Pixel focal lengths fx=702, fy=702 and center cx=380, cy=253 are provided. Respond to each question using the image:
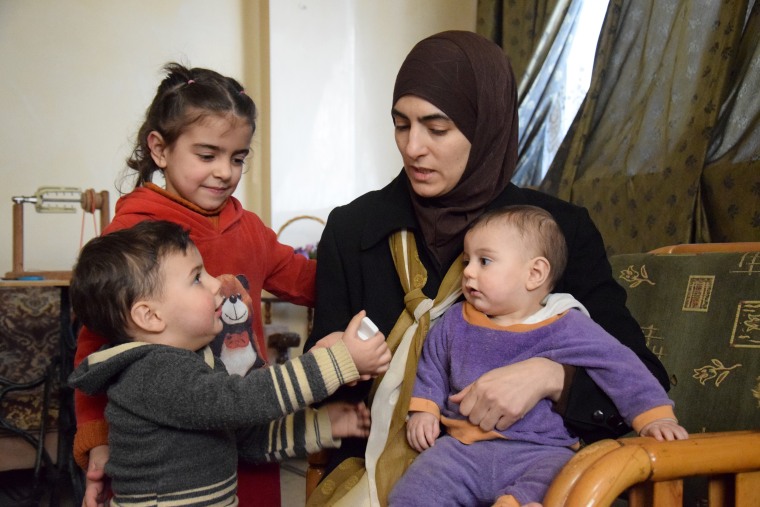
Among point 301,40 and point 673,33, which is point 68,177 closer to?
point 301,40

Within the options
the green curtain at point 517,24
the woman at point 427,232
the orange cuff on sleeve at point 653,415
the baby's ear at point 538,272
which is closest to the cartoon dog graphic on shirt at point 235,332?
the woman at point 427,232

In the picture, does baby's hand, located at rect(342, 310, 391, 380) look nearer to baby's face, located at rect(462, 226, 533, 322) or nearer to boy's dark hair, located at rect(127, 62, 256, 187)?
baby's face, located at rect(462, 226, 533, 322)

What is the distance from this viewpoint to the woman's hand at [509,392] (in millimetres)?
1293

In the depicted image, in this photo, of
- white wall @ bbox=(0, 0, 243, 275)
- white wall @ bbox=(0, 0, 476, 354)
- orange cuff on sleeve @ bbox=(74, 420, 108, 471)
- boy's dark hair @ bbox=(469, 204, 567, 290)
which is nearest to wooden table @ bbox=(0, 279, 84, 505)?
white wall @ bbox=(0, 0, 243, 275)

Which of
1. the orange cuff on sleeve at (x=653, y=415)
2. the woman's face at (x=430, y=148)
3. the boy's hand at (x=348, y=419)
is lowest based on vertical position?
the boy's hand at (x=348, y=419)

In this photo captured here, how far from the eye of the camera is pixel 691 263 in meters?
1.80

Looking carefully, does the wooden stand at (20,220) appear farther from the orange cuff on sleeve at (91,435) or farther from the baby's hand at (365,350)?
the baby's hand at (365,350)

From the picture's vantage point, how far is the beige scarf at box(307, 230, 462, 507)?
143cm

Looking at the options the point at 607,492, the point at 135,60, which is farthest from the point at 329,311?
the point at 135,60

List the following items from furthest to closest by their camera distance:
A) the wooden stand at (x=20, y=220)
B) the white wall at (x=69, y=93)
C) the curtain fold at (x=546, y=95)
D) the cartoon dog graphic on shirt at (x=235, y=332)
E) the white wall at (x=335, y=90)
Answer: the white wall at (x=335, y=90) → the white wall at (x=69, y=93) → the curtain fold at (x=546, y=95) → the wooden stand at (x=20, y=220) → the cartoon dog graphic on shirt at (x=235, y=332)

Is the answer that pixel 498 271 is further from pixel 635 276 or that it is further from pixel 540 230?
pixel 635 276

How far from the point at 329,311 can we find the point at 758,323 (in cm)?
99

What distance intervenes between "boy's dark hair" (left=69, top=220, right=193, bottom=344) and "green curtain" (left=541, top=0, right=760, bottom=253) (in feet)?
6.74

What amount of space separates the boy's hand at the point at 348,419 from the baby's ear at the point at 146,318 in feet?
1.47
